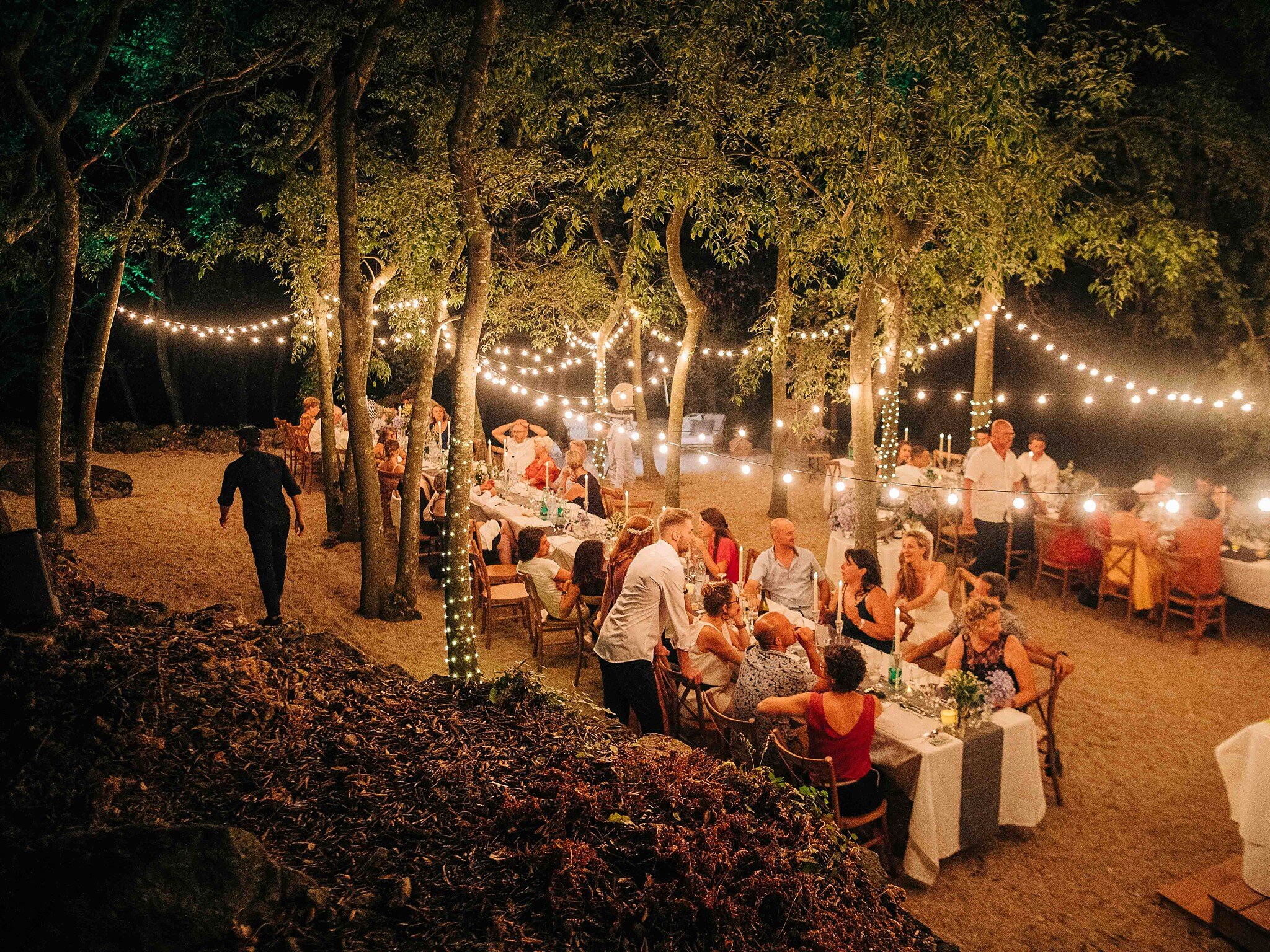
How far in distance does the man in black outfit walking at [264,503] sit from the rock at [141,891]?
4544 millimetres

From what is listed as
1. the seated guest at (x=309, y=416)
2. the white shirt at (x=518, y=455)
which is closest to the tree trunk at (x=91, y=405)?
the seated guest at (x=309, y=416)

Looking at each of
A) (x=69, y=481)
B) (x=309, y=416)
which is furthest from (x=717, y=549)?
(x=69, y=481)

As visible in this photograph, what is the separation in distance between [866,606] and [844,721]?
176cm

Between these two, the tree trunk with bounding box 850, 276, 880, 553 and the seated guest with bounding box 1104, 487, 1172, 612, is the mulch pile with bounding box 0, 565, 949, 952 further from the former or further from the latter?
the seated guest with bounding box 1104, 487, 1172, 612

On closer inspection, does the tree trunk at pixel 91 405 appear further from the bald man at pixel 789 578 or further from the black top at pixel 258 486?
the bald man at pixel 789 578

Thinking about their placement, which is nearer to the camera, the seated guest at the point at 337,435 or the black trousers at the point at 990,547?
the black trousers at the point at 990,547

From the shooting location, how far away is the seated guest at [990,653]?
175 inches

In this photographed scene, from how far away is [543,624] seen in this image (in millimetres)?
6160

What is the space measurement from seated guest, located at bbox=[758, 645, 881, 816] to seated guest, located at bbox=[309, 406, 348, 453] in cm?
880

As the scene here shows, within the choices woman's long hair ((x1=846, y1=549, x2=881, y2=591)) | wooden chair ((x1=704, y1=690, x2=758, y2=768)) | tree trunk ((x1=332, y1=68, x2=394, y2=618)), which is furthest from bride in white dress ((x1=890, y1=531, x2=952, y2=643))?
tree trunk ((x1=332, y1=68, x2=394, y2=618))

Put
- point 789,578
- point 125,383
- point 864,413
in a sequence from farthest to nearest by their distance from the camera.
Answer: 1. point 125,383
2. point 864,413
3. point 789,578

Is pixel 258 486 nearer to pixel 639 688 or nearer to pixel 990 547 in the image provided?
pixel 639 688

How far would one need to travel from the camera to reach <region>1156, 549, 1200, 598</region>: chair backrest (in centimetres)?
695

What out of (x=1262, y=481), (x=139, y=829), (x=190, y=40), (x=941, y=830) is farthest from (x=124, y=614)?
(x=1262, y=481)
